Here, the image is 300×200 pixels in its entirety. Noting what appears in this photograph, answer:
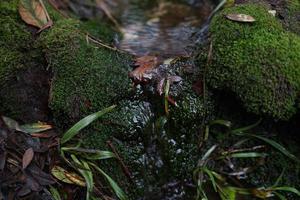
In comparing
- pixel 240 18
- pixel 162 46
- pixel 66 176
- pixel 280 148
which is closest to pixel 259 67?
pixel 240 18

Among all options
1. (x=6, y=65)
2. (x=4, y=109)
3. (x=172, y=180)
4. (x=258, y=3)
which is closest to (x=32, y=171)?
(x=4, y=109)

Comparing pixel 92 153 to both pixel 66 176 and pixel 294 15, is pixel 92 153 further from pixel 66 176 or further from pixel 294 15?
pixel 294 15

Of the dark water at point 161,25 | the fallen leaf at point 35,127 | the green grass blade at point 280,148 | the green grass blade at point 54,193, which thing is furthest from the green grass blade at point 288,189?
the fallen leaf at point 35,127

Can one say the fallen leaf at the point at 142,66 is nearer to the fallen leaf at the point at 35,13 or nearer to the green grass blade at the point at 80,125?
Result: the green grass blade at the point at 80,125

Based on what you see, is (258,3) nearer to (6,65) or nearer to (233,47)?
(233,47)

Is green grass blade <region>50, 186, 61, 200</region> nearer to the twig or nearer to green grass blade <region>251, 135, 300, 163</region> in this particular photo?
the twig

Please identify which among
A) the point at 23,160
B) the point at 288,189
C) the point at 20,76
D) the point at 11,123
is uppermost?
the point at 20,76

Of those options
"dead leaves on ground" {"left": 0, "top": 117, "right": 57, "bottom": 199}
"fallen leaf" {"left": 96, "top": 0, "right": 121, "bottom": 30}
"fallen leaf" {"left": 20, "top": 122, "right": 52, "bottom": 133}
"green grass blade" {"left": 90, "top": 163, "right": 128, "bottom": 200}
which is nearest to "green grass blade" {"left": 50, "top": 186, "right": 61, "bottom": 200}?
"dead leaves on ground" {"left": 0, "top": 117, "right": 57, "bottom": 199}
